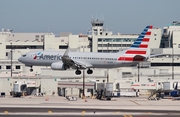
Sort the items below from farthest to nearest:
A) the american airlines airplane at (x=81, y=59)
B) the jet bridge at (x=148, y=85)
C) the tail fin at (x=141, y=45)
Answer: the jet bridge at (x=148, y=85), the tail fin at (x=141, y=45), the american airlines airplane at (x=81, y=59)

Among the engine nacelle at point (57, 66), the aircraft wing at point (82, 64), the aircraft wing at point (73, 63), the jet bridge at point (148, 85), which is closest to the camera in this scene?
the aircraft wing at point (73, 63)

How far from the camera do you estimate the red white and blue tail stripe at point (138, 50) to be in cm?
12704

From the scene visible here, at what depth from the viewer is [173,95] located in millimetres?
127500

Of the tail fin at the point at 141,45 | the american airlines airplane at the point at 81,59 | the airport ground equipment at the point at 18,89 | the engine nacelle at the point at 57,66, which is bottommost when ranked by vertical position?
the airport ground equipment at the point at 18,89

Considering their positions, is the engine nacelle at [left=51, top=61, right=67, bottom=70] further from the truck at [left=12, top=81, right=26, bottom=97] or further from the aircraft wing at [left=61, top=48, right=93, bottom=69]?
the truck at [left=12, top=81, right=26, bottom=97]

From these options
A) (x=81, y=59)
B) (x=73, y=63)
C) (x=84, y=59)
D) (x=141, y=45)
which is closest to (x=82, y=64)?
(x=84, y=59)

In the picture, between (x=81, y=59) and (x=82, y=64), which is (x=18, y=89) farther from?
(x=82, y=64)

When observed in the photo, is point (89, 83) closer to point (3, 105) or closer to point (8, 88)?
point (8, 88)

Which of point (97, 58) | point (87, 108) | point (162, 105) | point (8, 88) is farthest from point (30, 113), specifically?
point (8, 88)

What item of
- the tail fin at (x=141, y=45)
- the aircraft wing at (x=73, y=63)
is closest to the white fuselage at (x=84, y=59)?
the aircraft wing at (x=73, y=63)

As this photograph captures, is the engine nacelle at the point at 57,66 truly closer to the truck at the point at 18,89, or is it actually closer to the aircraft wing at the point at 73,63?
the aircraft wing at the point at 73,63

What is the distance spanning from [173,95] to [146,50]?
10.9 meters

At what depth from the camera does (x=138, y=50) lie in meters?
131

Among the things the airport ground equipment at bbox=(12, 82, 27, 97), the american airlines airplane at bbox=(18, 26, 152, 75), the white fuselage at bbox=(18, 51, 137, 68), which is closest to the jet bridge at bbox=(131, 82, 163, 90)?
the american airlines airplane at bbox=(18, 26, 152, 75)
